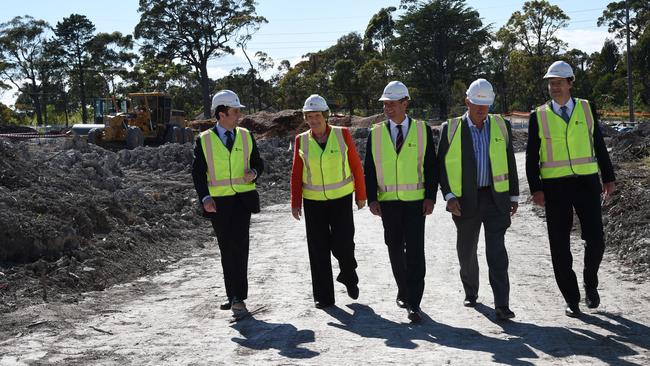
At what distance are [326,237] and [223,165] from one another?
3.77 feet

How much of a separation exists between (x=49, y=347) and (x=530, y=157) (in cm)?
419

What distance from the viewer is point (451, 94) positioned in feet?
216

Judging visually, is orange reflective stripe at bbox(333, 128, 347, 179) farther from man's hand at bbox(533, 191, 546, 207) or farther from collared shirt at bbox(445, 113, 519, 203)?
man's hand at bbox(533, 191, 546, 207)

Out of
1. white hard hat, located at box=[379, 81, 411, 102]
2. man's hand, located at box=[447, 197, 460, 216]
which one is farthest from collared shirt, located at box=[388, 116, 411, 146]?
man's hand, located at box=[447, 197, 460, 216]

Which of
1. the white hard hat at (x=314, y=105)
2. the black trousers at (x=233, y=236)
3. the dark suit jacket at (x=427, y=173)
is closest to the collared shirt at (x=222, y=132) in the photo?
the black trousers at (x=233, y=236)

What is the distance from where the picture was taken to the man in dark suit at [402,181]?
7.05 m

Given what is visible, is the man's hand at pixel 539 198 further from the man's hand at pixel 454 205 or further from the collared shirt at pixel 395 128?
the collared shirt at pixel 395 128

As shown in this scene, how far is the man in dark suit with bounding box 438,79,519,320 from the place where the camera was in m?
6.90

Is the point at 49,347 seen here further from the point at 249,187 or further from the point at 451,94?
the point at 451,94

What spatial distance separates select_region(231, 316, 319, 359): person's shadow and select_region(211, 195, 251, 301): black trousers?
0.46 meters

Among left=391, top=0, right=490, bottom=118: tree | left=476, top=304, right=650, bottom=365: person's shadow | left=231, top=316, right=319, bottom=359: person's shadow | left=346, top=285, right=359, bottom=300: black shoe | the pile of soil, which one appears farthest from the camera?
left=391, top=0, right=490, bottom=118: tree

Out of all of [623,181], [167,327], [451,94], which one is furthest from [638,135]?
[451,94]

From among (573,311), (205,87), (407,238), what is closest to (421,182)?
(407,238)

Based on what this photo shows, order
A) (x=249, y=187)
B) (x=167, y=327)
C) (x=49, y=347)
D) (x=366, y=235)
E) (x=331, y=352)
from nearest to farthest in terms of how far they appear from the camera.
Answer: (x=331, y=352) → (x=49, y=347) → (x=167, y=327) → (x=249, y=187) → (x=366, y=235)
